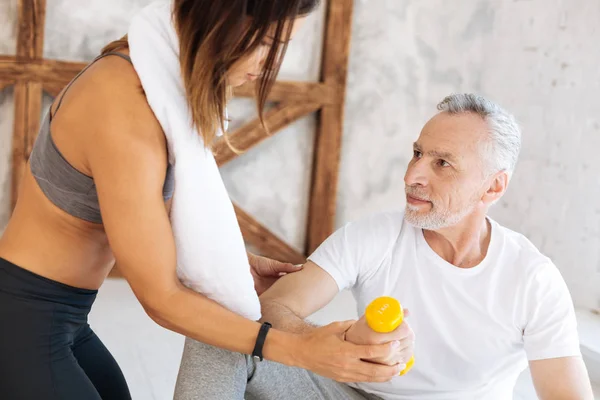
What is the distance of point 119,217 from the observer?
1.26 m

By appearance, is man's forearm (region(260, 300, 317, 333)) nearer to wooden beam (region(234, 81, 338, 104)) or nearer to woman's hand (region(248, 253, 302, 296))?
woman's hand (region(248, 253, 302, 296))

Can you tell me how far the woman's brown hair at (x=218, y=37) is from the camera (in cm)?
124

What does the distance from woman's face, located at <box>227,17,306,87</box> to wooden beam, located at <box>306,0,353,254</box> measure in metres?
3.06

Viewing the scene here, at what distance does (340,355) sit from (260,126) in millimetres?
2963

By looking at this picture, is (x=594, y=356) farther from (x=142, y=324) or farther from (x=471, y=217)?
(x=142, y=324)

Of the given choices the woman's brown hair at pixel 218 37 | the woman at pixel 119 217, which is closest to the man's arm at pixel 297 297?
the woman at pixel 119 217

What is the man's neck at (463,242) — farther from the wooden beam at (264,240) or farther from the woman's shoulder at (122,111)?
the wooden beam at (264,240)

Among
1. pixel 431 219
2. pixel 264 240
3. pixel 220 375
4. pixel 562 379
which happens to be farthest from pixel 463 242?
pixel 264 240

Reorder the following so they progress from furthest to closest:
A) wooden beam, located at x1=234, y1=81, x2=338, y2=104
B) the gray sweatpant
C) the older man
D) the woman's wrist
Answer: wooden beam, located at x1=234, y1=81, x2=338, y2=104, the older man, the gray sweatpant, the woman's wrist

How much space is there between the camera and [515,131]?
214 cm

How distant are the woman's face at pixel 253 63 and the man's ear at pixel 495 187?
972mm

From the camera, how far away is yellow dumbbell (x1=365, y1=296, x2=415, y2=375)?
4.79 ft

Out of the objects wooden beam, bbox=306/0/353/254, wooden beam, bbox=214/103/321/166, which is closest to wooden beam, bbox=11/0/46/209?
wooden beam, bbox=214/103/321/166

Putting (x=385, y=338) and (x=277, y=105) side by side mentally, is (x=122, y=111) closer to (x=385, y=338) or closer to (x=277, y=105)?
(x=385, y=338)
